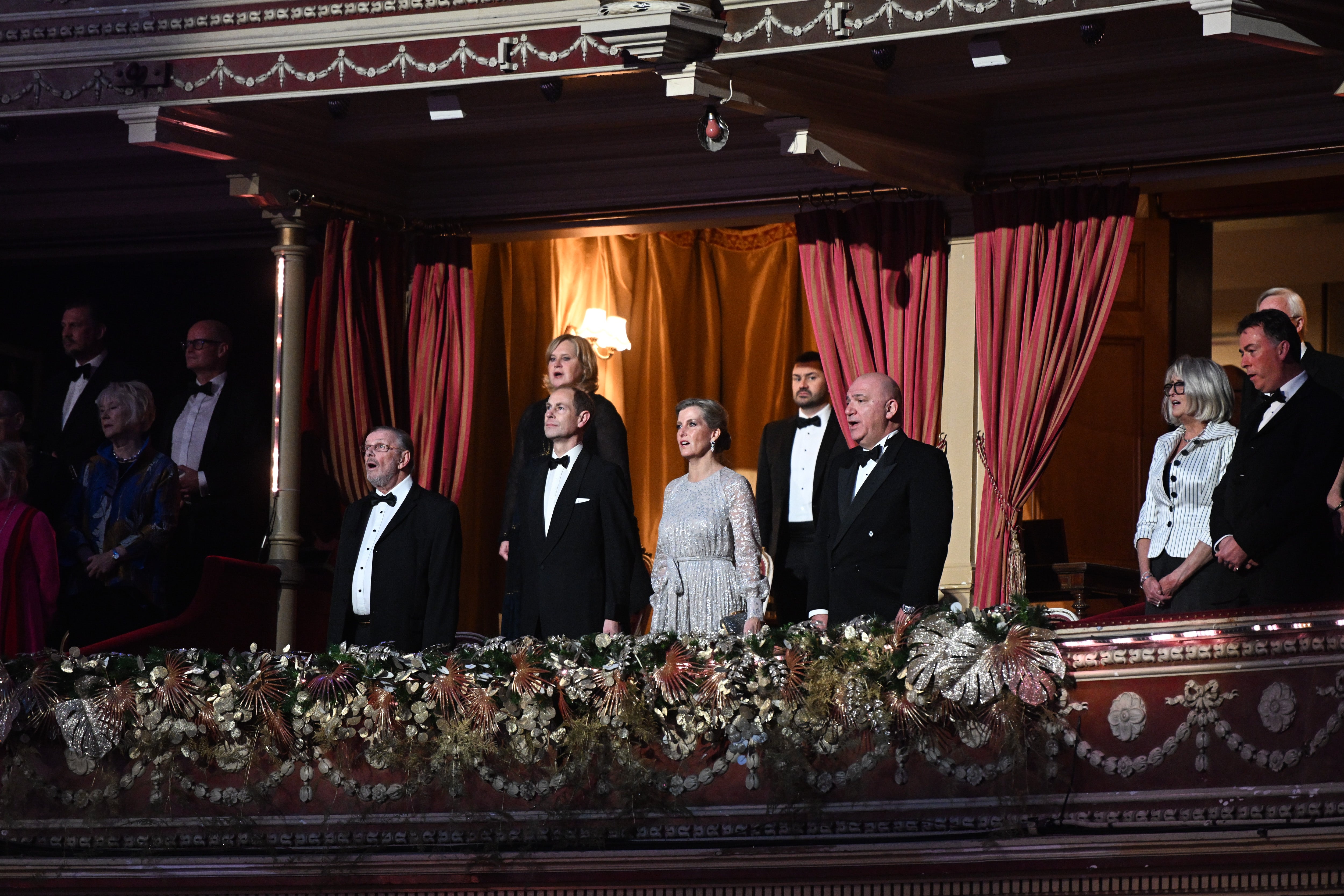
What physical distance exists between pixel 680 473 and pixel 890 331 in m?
2.20

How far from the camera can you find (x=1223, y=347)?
1184 centimetres

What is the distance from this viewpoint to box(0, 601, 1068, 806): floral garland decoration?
6383mm

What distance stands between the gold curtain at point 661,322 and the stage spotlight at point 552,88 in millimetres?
2436

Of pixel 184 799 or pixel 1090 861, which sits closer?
pixel 1090 861

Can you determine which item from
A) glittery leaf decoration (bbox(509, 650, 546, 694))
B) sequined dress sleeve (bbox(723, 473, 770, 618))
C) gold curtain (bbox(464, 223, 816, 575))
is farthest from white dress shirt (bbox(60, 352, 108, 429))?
sequined dress sleeve (bbox(723, 473, 770, 618))

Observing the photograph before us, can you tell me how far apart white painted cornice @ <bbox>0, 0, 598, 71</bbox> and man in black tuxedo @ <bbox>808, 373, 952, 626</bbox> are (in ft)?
7.28

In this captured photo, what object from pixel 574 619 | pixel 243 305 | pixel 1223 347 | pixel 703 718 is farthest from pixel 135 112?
pixel 1223 347

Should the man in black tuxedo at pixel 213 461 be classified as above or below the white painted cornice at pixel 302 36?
below

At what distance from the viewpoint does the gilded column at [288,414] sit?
29.6 ft

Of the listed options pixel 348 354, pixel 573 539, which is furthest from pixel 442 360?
pixel 573 539

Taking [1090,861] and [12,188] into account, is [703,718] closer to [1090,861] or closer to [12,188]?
[1090,861]

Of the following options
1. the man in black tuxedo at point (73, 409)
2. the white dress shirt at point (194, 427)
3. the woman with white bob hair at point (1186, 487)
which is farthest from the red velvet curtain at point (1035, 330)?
the man in black tuxedo at point (73, 409)

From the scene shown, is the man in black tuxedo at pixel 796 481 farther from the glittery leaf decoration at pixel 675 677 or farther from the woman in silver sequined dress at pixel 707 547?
the glittery leaf decoration at pixel 675 677

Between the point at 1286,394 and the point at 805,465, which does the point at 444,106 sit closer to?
the point at 805,465
